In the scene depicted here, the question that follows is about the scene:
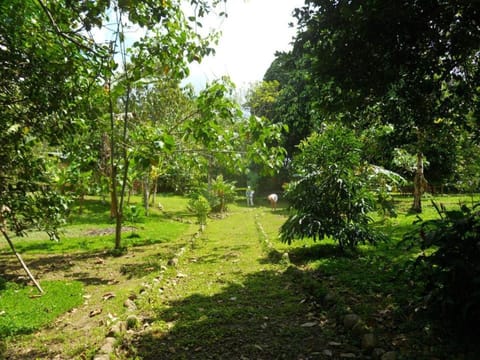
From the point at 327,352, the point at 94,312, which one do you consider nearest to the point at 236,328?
the point at 327,352

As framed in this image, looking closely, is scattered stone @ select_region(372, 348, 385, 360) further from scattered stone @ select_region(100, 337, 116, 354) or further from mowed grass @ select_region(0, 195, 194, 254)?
mowed grass @ select_region(0, 195, 194, 254)

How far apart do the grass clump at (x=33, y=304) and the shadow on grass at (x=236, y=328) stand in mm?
1414

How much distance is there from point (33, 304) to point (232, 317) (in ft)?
9.39

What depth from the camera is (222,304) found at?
14.6 feet

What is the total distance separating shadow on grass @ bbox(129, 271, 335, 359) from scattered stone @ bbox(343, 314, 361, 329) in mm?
206

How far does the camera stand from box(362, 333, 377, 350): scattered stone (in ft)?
9.50

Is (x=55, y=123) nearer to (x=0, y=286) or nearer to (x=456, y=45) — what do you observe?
(x=0, y=286)

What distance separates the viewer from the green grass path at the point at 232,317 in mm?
3178

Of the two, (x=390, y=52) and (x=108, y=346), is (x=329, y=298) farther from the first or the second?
(x=390, y=52)

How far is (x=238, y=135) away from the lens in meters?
8.16

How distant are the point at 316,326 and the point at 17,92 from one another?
470 centimetres

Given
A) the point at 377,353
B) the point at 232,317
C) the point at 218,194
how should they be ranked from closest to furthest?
1. the point at 377,353
2. the point at 232,317
3. the point at 218,194

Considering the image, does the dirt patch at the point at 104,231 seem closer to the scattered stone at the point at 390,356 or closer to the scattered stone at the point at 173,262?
the scattered stone at the point at 173,262

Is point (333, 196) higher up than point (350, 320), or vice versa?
point (333, 196)
